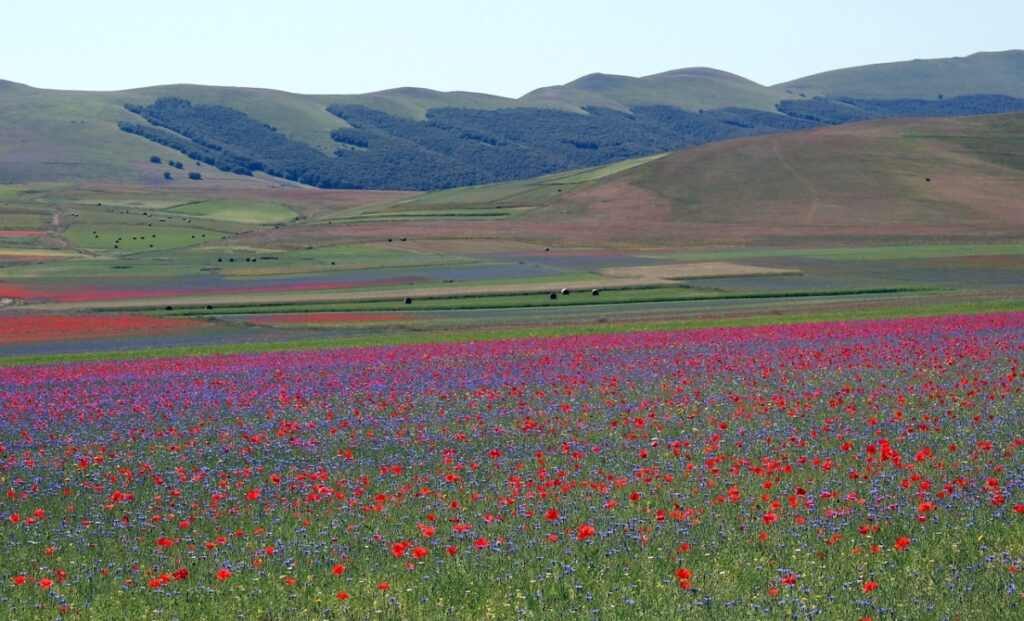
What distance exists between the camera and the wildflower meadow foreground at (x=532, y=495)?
10.1 m

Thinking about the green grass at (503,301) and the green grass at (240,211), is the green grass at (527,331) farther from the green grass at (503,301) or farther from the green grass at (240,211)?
the green grass at (240,211)

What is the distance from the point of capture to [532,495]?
529 inches

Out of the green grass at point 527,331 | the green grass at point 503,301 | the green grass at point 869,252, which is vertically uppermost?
the green grass at point 527,331

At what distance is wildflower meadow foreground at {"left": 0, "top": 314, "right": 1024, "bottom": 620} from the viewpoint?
33.1 feet

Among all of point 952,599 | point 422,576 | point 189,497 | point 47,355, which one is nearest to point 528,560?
point 422,576

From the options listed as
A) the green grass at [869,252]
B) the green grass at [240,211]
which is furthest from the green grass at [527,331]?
the green grass at [240,211]

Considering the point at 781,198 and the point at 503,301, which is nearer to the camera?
the point at 503,301

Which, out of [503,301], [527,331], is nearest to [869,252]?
[503,301]

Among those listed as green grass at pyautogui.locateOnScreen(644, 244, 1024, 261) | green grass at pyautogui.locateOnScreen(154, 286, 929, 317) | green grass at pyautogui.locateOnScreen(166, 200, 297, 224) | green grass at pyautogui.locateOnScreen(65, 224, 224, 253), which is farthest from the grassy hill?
green grass at pyautogui.locateOnScreen(154, 286, 929, 317)

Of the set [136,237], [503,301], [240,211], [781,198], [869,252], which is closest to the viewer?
[503,301]

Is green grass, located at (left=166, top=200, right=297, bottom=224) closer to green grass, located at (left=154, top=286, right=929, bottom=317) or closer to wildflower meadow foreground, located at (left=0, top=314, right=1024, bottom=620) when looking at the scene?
green grass, located at (left=154, top=286, right=929, bottom=317)

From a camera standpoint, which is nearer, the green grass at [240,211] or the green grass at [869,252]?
the green grass at [869,252]

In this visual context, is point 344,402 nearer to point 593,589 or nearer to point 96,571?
point 96,571

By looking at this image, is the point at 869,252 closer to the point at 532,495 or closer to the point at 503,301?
the point at 503,301
